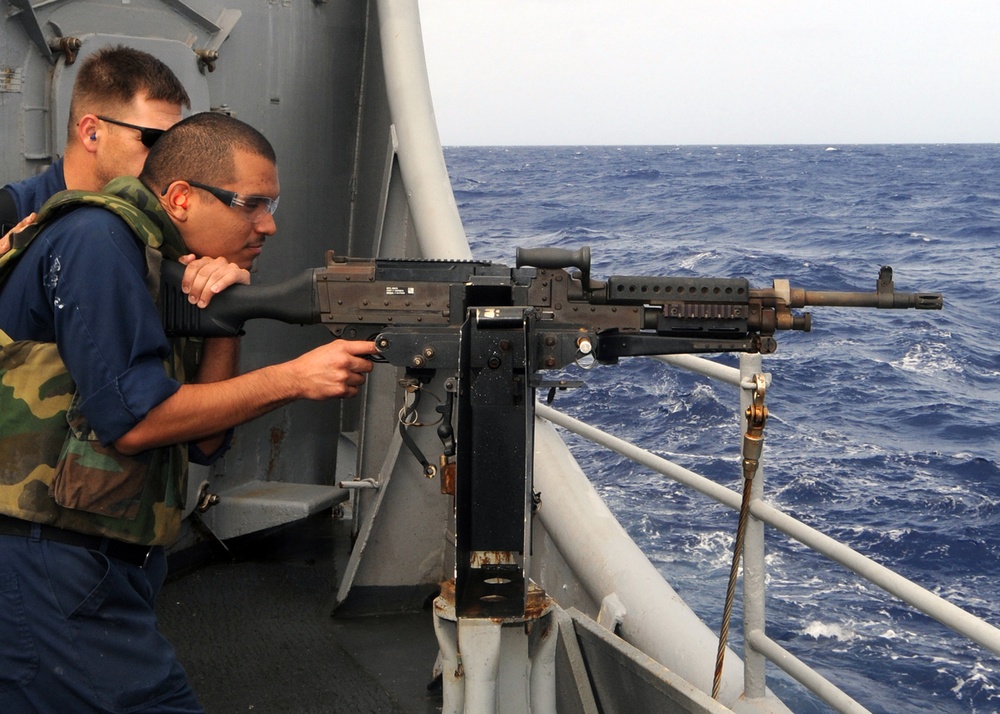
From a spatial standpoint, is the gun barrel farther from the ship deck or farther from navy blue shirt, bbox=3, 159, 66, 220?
navy blue shirt, bbox=3, 159, 66, 220

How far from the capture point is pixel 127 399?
1.88 meters

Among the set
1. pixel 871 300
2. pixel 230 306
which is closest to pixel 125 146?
pixel 230 306

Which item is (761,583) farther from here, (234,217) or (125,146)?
(125,146)

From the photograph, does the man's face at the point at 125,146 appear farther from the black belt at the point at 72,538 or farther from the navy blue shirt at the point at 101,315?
the black belt at the point at 72,538

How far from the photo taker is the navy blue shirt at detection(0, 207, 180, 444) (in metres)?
1.87

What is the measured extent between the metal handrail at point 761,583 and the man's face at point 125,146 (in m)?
1.52

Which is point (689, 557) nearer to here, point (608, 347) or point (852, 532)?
point (852, 532)

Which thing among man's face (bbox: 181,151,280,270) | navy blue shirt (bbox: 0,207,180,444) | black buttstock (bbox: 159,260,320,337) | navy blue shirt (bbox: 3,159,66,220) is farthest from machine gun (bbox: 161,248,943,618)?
navy blue shirt (bbox: 3,159,66,220)

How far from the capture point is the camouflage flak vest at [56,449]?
6.36 ft

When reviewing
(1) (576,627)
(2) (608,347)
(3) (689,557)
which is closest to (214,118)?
(2) (608,347)

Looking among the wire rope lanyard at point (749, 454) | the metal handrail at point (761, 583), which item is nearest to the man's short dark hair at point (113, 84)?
the metal handrail at point (761, 583)

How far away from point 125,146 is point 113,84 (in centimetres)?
16

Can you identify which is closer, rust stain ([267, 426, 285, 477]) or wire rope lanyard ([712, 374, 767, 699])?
wire rope lanyard ([712, 374, 767, 699])

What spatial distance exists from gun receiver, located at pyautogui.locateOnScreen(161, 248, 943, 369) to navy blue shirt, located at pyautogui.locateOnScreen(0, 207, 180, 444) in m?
0.28
